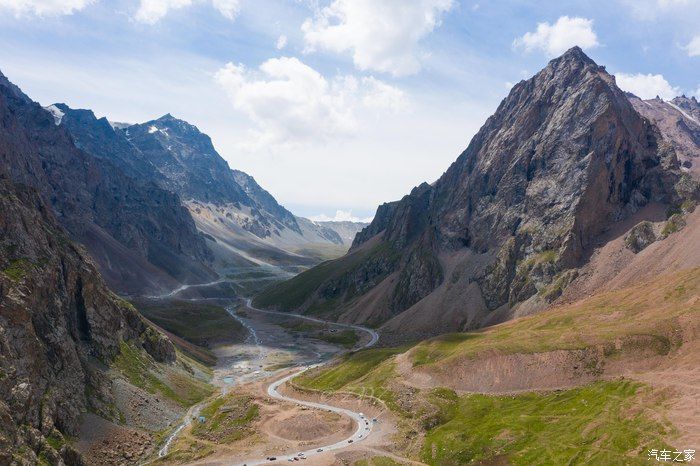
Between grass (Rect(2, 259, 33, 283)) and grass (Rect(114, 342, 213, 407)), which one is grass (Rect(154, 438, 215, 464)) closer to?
grass (Rect(114, 342, 213, 407))

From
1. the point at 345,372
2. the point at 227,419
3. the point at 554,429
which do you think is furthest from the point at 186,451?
the point at 554,429

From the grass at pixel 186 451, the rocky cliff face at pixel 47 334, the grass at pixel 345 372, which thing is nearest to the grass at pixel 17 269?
the rocky cliff face at pixel 47 334

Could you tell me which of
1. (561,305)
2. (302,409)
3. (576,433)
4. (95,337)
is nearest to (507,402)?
(576,433)

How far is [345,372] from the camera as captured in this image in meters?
→ 147

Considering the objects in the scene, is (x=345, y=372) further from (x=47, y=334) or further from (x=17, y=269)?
(x=17, y=269)

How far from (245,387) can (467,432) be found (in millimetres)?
74987

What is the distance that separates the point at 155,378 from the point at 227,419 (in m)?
25.8

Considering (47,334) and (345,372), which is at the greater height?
(47,334)

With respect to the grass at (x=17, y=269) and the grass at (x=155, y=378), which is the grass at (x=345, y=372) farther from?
the grass at (x=17, y=269)

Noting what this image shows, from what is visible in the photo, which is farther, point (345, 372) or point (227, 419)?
point (345, 372)

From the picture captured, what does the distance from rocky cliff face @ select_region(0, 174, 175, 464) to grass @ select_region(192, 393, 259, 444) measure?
70.1 ft

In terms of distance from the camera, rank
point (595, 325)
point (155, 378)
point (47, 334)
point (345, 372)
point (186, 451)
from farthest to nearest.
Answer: point (345, 372)
point (155, 378)
point (595, 325)
point (47, 334)
point (186, 451)

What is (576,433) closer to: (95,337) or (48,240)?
(95,337)

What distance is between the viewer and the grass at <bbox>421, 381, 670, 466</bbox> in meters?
78.4
